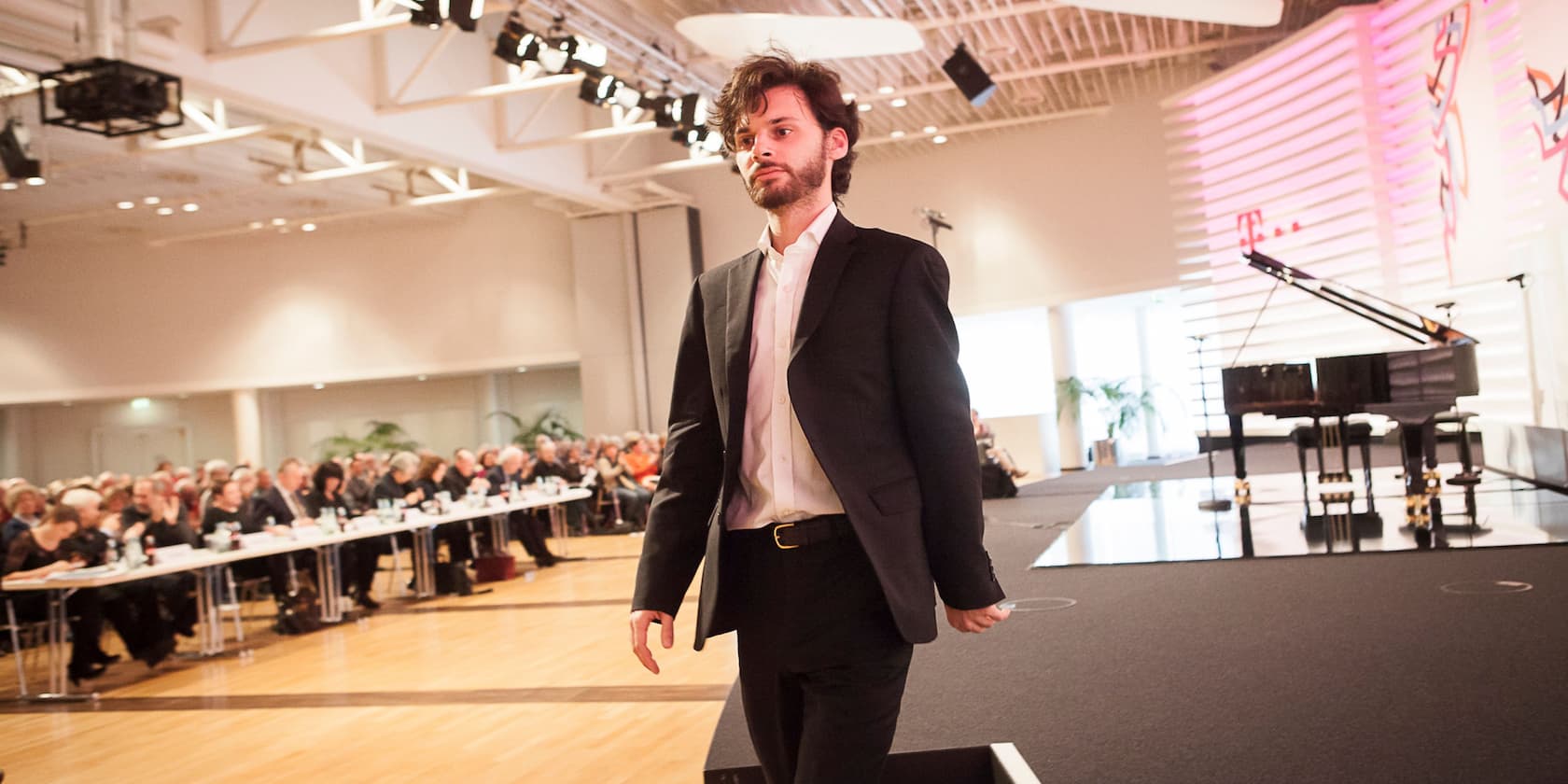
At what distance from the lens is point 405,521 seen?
28.7 ft

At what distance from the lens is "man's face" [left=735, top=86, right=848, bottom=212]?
1.64 metres

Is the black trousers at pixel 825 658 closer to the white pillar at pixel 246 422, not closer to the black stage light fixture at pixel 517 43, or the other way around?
the black stage light fixture at pixel 517 43

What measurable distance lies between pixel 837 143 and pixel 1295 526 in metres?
5.86

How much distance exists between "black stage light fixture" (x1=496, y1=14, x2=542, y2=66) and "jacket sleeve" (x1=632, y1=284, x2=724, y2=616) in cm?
758

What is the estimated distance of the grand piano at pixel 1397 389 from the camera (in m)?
6.36

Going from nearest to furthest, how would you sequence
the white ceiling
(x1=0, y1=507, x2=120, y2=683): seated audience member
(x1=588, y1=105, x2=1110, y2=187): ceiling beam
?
1. (x1=0, y1=507, x2=120, y2=683): seated audience member
2. the white ceiling
3. (x1=588, y1=105, x2=1110, y2=187): ceiling beam

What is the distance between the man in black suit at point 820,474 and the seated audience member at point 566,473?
10.7 metres

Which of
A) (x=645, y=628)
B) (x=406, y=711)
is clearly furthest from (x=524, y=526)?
(x=645, y=628)

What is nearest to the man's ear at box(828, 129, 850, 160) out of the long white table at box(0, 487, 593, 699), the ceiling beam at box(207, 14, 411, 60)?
the long white table at box(0, 487, 593, 699)

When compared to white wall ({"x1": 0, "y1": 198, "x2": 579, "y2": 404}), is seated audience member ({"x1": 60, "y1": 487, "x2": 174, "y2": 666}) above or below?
below

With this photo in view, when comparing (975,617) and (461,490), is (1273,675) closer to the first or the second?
(975,617)

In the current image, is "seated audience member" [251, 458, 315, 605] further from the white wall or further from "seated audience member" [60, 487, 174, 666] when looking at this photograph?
the white wall

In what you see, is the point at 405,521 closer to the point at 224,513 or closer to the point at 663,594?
the point at 224,513

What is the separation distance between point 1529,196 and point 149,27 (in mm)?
9409
